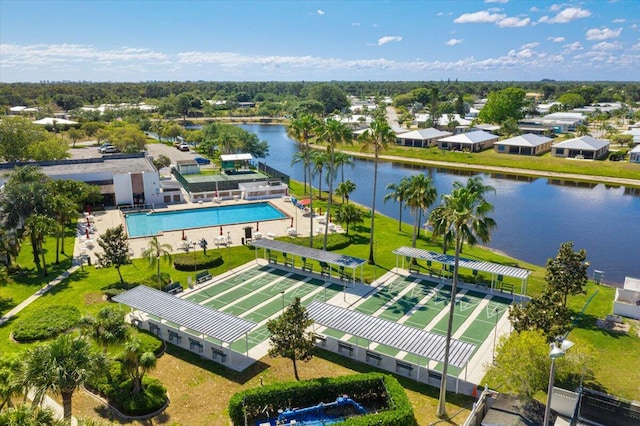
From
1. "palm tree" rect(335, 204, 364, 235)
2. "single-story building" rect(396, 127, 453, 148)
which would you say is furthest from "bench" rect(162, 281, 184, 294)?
"single-story building" rect(396, 127, 453, 148)

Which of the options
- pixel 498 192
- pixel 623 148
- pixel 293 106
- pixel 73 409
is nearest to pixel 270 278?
pixel 73 409

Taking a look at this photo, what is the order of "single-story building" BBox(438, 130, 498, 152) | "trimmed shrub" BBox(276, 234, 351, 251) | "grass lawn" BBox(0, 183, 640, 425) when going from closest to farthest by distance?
"grass lawn" BBox(0, 183, 640, 425) < "trimmed shrub" BBox(276, 234, 351, 251) < "single-story building" BBox(438, 130, 498, 152)

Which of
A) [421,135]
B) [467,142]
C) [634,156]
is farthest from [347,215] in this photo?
[634,156]

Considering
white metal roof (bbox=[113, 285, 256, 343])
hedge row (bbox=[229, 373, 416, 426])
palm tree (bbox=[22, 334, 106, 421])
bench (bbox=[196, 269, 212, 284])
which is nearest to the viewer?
palm tree (bbox=[22, 334, 106, 421])

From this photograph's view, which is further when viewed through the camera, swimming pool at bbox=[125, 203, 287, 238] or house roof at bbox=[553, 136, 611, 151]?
house roof at bbox=[553, 136, 611, 151]

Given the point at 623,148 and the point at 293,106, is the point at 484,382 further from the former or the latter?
the point at 293,106

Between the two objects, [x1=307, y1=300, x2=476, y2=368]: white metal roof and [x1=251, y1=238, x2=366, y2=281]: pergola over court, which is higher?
[x1=251, y1=238, x2=366, y2=281]: pergola over court

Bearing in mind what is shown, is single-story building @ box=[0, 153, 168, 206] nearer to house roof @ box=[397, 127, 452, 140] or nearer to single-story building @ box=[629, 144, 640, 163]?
house roof @ box=[397, 127, 452, 140]

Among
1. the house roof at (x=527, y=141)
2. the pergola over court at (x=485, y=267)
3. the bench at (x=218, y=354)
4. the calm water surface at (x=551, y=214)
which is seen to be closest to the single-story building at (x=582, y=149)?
the house roof at (x=527, y=141)
